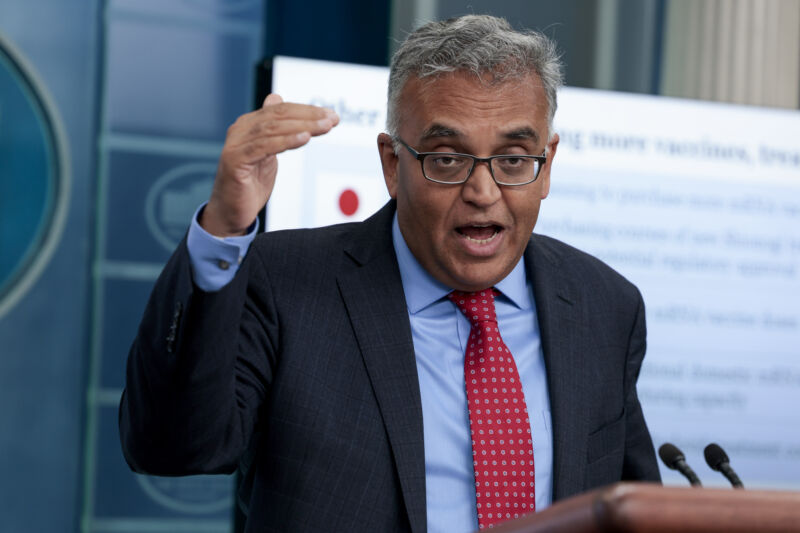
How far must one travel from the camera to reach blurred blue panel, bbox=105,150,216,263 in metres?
3.77

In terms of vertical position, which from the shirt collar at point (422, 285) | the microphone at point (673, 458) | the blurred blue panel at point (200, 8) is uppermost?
the blurred blue panel at point (200, 8)

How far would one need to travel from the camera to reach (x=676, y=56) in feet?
13.8

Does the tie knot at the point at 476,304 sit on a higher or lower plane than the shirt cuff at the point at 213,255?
lower

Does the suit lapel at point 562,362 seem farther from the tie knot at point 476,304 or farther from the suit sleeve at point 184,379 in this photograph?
the suit sleeve at point 184,379

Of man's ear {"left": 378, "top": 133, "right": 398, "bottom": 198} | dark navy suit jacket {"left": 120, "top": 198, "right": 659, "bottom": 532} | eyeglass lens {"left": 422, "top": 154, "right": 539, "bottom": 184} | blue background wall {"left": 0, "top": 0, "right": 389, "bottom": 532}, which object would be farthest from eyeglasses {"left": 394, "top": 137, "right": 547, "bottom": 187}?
blue background wall {"left": 0, "top": 0, "right": 389, "bottom": 532}

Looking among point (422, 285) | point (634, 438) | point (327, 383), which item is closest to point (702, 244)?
point (634, 438)

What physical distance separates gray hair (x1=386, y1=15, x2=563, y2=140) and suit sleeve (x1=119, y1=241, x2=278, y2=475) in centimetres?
55

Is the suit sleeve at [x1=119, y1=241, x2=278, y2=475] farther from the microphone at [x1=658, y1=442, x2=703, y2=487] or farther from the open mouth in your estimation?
the microphone at [x1=658, y1=442, x2=703, y2=487]

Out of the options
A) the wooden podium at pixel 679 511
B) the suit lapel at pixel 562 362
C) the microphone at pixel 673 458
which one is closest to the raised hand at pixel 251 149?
the suit lapel at pixel 562 362

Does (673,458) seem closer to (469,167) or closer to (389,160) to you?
(469,167)

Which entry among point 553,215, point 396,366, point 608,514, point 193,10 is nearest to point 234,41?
point 193,10

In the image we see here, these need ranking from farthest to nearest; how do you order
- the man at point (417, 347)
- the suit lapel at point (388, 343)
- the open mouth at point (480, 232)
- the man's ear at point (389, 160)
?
the man's ear at point (389, 160) → the open mouth at point (480, 232) → the suit lapel at point (388, 343) → the man at point (417, 347)

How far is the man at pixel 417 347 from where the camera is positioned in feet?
4.84

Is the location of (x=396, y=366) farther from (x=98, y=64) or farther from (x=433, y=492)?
(x=98, y=64)
